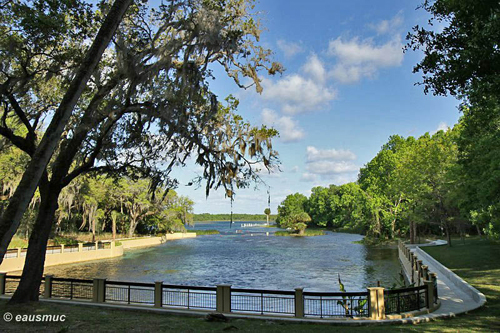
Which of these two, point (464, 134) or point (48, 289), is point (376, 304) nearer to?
point (48, 289)

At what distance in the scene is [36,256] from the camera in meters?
12.5

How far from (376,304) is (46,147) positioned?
429 inches

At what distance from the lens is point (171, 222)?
7588cm

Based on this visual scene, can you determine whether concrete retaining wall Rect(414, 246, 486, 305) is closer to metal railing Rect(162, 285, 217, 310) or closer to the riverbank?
metal railing Rect(162, 285, 217, 310)

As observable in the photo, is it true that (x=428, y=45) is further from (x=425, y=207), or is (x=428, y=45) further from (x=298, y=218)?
(x=298, y=218)

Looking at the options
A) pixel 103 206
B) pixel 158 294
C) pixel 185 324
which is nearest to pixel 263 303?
pixel 158 294

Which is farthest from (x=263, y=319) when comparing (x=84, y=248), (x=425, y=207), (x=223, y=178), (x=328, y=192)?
(x=328, y=192)

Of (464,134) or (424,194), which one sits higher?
(464,134)

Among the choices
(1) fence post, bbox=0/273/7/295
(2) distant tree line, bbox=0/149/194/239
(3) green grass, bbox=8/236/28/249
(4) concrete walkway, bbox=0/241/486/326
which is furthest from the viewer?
(3) green grass, bbox=8/236/28/249

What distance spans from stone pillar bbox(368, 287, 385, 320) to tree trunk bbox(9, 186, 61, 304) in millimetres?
11390

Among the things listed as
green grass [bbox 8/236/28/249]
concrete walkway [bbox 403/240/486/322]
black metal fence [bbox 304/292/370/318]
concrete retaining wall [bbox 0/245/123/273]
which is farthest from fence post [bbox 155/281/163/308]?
green grass [bbox 8/236/28/249]

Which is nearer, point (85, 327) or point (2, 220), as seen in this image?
point (2, 220)

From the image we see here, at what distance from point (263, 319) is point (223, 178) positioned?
4.91 meters

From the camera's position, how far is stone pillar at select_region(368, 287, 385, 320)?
39.5ft
